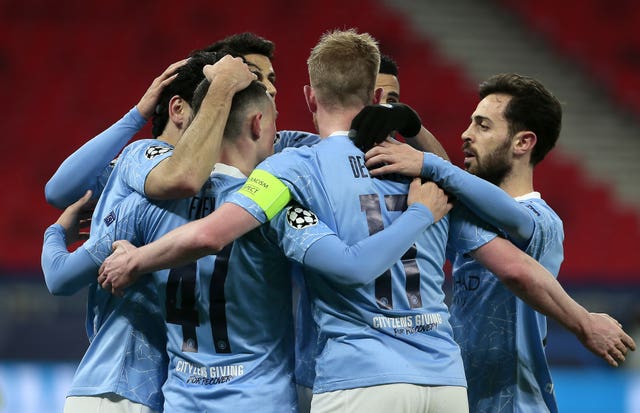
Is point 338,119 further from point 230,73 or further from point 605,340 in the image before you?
point 605,340

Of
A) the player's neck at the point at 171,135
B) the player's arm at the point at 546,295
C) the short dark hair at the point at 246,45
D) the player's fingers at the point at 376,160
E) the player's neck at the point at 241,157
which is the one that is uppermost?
the short dark hair at the point at 246,45

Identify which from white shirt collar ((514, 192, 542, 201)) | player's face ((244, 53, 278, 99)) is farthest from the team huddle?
player's face ((244, 53, 278, 99))

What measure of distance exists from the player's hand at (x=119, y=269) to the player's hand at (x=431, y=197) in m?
0.99

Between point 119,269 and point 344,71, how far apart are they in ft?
3.45

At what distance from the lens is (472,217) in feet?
11.2

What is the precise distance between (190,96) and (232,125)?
0.39m

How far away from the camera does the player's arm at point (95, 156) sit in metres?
3.75

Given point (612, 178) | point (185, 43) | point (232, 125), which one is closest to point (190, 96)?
point (232, 125)

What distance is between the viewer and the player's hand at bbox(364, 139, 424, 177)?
324 cm

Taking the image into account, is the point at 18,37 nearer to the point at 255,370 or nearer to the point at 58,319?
the point at 58,319

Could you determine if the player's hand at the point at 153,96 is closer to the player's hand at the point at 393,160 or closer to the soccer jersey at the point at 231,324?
the soccer jersey at the point at 231,324

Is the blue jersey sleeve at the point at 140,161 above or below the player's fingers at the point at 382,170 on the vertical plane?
above

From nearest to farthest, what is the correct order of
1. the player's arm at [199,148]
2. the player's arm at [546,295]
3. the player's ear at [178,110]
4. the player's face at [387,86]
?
the player's arm at [199,148] < the player's arm at [546,295] < the player's ear at [178,110] < the player's face at [387,86]

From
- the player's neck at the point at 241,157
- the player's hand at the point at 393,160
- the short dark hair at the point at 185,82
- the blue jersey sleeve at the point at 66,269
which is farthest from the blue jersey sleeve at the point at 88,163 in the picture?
the player's hand at the point at 393,160
